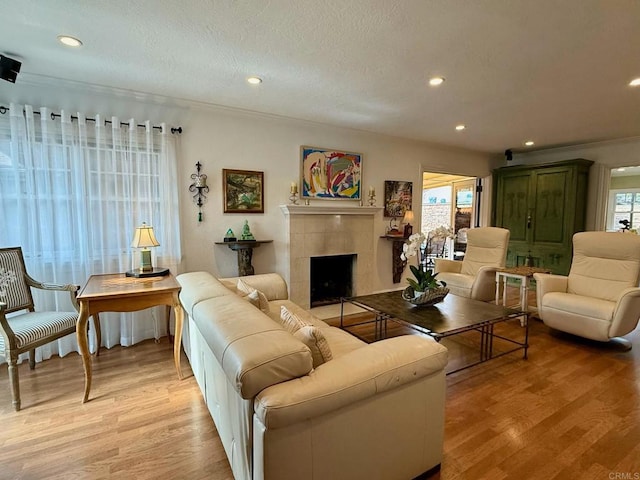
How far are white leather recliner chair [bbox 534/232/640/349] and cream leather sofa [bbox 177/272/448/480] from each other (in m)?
2.48

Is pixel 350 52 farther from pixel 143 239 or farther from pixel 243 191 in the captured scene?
pixel 143 239

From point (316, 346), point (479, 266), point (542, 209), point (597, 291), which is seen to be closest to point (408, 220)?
point (479, 266)

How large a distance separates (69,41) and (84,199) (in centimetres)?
132

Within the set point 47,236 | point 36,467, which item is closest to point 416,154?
point 47,236

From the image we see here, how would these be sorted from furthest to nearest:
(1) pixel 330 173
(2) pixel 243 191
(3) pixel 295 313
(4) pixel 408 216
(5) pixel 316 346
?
(4) pixel 408 216 < (1) pixel 330 173 < (2) pixel 243 191 < (3) pixel 295 313 < (5) pixel 316 346

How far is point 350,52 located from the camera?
227 centimetres

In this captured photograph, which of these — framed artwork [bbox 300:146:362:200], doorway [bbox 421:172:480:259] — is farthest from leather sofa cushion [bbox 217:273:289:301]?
doorway [bbox 421:172:480:259]

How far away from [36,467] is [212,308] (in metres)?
1.20

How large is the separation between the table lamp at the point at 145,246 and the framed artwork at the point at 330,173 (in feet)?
6.24

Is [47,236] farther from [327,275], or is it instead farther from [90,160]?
[327,275]

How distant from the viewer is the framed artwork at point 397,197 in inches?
189

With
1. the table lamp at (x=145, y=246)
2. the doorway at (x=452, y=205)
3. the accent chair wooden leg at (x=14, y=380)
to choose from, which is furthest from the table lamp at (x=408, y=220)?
the accent chair wooden leg at (x=14, y=380)

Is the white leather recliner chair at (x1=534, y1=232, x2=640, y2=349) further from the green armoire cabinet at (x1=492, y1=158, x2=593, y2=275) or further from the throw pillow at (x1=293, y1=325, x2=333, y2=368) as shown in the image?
the throw pillow at (x1=293, y1=325, x2=333, y2=368)

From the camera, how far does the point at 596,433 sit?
1870mm
